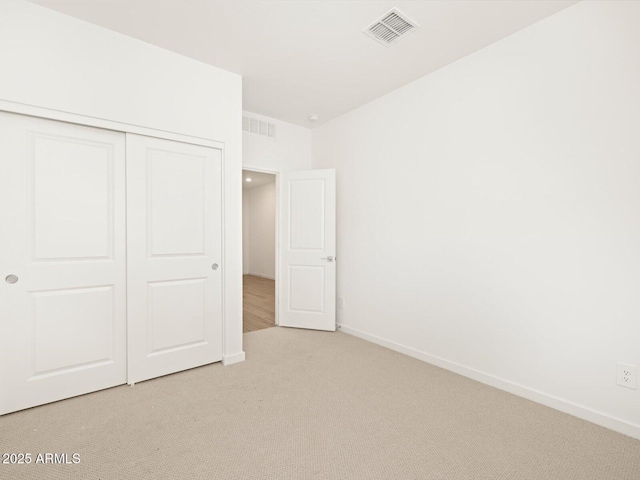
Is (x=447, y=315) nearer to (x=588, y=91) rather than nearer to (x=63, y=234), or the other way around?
(x=588, y=91)

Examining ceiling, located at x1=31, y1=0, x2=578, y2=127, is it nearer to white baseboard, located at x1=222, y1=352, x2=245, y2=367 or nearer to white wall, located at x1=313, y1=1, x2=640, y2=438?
white wall, located at x1=313, y1=1, x2=640, y2=438

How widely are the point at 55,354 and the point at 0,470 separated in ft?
2.55

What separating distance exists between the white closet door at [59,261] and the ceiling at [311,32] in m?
0.91

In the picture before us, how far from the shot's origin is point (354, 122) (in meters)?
3.76

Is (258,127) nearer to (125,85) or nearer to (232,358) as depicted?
(125,85)

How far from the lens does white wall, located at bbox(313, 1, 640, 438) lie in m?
1.89

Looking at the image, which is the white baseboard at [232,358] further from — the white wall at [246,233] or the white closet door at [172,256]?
the white wall at [246,233]

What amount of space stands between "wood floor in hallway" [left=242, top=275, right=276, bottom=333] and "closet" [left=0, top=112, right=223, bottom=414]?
1308mm

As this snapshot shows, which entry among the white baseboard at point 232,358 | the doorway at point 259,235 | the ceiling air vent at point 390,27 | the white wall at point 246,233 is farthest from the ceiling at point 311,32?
the white wall at point 246,233

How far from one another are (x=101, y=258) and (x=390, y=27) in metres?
2.90

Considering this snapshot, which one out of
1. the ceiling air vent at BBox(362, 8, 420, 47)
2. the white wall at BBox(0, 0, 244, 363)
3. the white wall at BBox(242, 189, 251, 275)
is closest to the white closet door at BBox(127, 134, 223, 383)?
the white wall at BBox(0, 0, 244, 363)

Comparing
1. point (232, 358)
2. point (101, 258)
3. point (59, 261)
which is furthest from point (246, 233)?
point (59, 261)

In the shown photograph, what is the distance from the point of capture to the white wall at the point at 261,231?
8148 mm

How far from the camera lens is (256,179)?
772 cm
